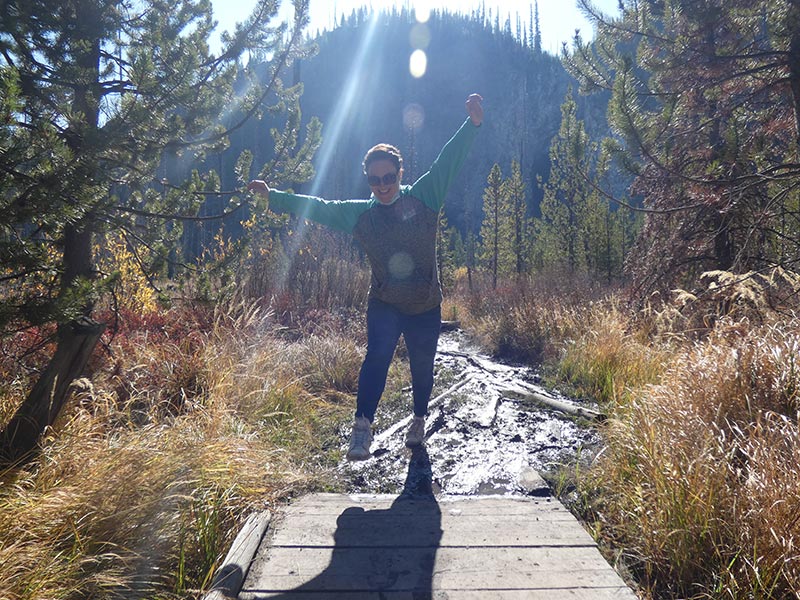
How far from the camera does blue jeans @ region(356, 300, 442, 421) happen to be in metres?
3.01

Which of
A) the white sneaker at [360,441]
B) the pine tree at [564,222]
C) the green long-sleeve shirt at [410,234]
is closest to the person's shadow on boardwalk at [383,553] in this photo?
the white sneaker at [360,441]

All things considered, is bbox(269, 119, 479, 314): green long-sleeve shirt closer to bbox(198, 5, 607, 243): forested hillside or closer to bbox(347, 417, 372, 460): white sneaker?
bbox(347, 417, 372, 460): white sneaker

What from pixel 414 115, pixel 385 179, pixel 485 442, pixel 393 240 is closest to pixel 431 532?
pixel 485 442

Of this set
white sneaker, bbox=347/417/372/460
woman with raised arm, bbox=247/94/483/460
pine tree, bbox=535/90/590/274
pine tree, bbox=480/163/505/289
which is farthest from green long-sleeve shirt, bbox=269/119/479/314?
pine tree, bbox=480/163/505/289

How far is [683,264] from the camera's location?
21.1 ft

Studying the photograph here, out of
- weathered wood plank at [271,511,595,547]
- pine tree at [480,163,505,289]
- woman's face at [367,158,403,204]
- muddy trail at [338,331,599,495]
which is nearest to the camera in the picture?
weathered wood plank at [271,511,595,547]

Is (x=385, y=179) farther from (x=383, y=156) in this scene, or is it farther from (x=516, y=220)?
(x=516, y=220)

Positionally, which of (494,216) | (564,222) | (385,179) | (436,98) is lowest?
(385,179)

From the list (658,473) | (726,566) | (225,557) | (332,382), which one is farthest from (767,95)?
(225,557)

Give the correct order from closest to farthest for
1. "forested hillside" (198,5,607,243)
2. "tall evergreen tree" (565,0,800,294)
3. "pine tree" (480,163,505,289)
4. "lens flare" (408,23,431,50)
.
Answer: "tall evergreen tree" (565,0,800,294)
"pine tree" (480,163,505,289)
"forested hillside" (198,5,607,243)
"lens flare" (408,23,431,50)

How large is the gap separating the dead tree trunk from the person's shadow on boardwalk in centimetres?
163

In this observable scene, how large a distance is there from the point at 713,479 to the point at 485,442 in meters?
1.77

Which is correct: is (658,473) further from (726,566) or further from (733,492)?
(726,566)

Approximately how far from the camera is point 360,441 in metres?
2.94
